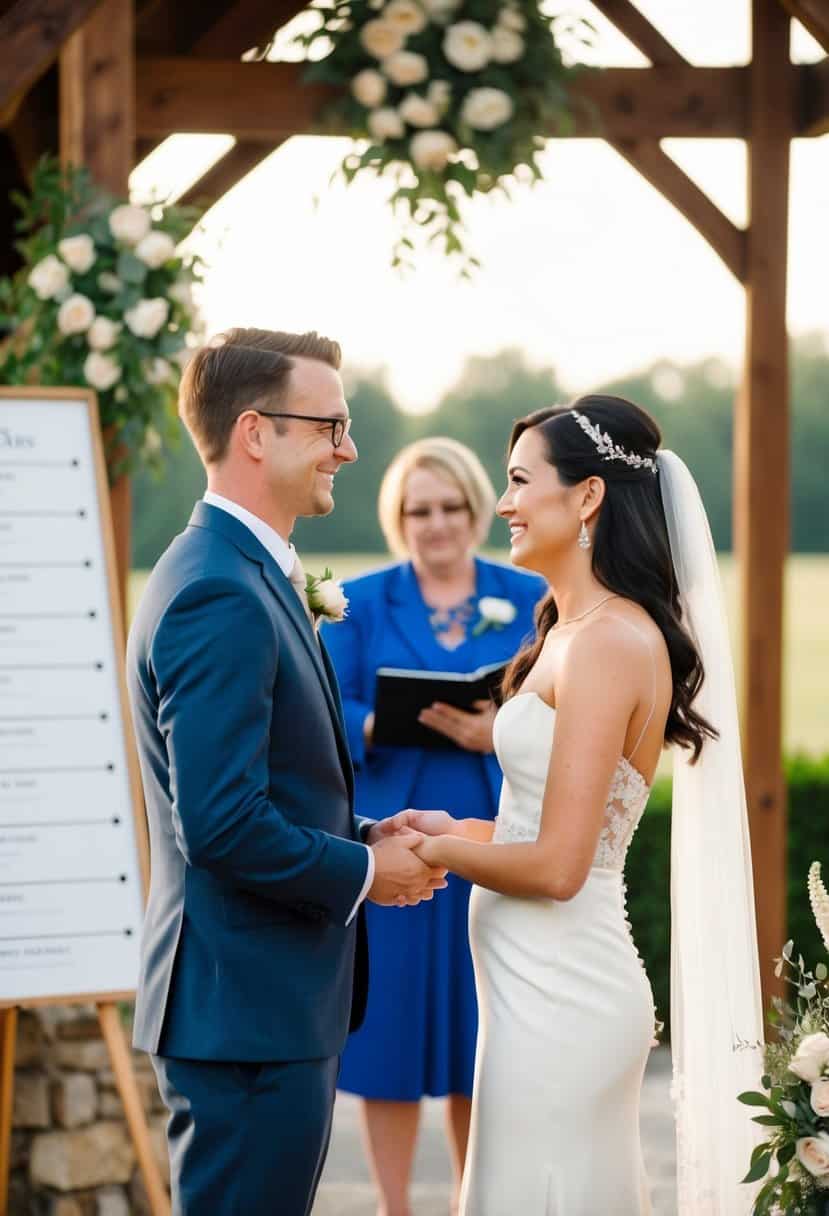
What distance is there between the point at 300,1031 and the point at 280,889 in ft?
0.77

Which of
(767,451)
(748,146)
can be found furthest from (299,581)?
(748,146)

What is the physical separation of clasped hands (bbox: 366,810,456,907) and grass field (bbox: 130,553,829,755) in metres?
23.0

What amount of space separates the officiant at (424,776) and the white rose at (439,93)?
110 cm

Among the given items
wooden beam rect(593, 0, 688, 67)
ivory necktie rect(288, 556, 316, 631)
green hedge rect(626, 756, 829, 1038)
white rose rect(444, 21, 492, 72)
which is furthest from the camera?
green hedge rect(626, 756, 829, 1038)

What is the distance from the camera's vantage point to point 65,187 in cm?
421

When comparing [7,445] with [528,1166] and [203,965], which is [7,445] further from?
[528,1166]

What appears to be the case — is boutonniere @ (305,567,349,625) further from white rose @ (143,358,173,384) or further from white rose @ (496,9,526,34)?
white rose @ (496,9,526,34)

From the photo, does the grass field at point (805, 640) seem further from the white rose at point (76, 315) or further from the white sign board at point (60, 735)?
the white sign board at point (60, 735)

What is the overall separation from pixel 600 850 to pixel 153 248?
224cm

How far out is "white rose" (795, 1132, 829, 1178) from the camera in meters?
2.21

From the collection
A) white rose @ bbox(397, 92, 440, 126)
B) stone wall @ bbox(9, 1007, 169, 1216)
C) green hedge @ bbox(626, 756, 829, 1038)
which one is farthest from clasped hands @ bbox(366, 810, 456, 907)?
green hedge @ bbox(626, 756, 829, 1038)

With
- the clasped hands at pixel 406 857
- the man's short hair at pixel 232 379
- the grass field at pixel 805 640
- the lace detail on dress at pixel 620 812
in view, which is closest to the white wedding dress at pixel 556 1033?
the lace detail on dress at pixel 620 812

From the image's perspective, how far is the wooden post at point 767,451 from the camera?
4.87 meters

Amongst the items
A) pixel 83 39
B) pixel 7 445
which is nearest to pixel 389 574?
pixel 7 445
